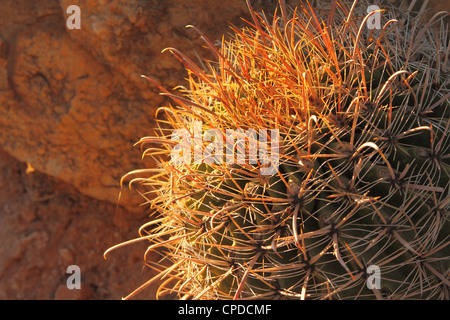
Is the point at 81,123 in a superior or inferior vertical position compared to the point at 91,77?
inferior

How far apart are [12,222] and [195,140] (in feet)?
4.86

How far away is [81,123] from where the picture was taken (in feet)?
6.59

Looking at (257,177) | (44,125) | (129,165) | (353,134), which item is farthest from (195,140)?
(44,125)
